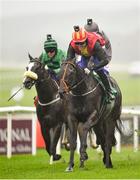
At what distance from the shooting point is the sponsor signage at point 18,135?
62.8 feet

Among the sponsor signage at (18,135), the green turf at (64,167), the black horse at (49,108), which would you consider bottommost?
A: the green turf at (64,167)


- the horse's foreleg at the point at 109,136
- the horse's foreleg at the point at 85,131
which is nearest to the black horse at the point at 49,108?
the horse's foreleg at the point at 109,136

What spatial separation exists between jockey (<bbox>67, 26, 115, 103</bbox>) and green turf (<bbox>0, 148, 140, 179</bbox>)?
118cm

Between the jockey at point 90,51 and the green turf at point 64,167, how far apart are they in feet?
3.87

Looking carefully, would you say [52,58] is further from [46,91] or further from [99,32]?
[99,32]

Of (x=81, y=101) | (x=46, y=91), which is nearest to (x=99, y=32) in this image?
(x=46, y=91)

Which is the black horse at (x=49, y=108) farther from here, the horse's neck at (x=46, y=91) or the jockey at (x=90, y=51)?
the jockey at (x=90, y=51)

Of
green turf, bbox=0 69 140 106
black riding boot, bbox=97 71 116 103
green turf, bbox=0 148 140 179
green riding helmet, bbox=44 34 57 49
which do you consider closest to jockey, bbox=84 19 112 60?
green riding helmet, bbox=44 34 57 49

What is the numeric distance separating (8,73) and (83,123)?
11.9 meters

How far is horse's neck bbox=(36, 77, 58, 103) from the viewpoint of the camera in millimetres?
15914

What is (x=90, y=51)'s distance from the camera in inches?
582

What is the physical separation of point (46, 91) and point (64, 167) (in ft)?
4.04

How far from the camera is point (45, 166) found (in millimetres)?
15828

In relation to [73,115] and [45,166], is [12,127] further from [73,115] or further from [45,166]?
[73,115]
